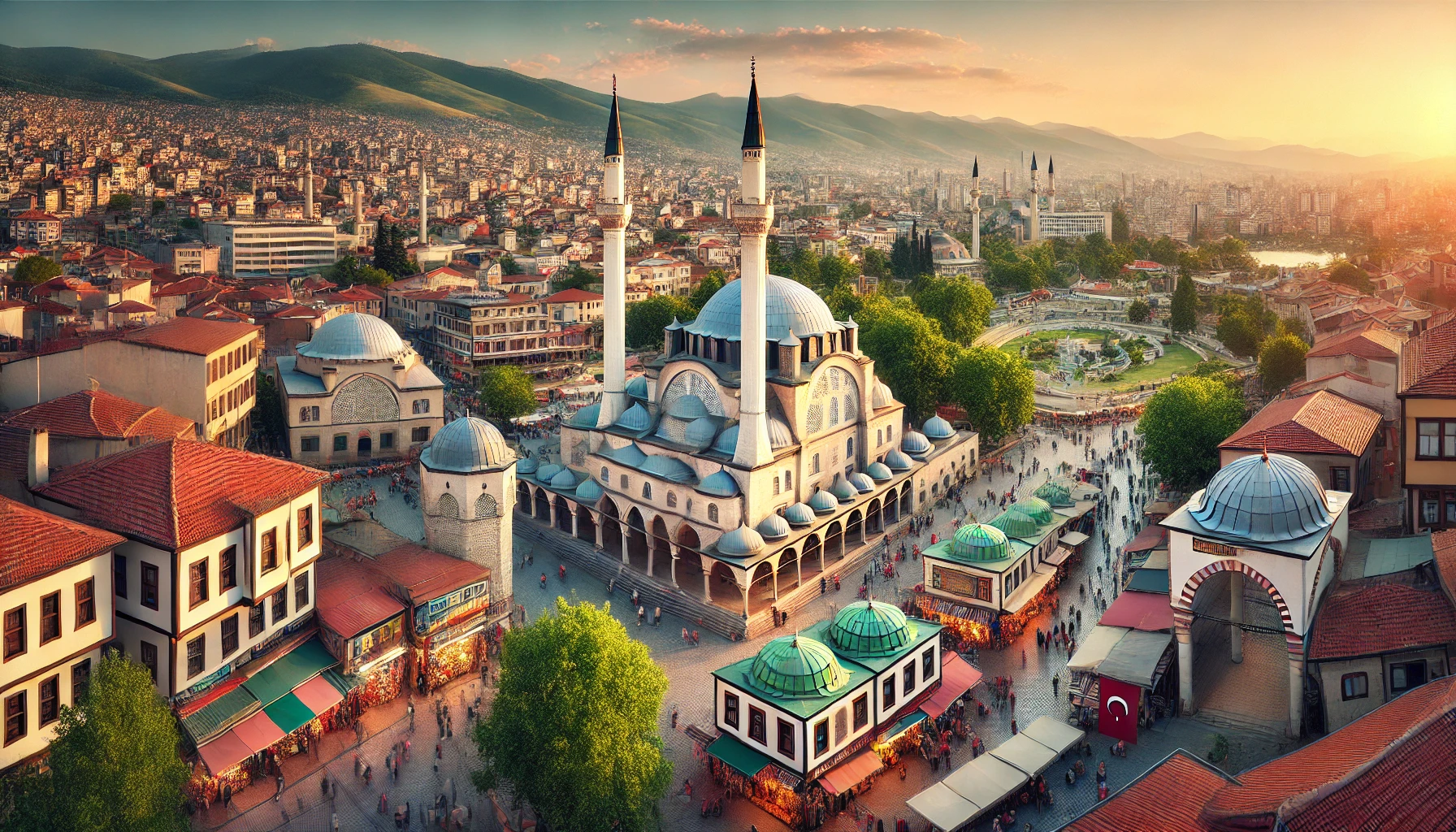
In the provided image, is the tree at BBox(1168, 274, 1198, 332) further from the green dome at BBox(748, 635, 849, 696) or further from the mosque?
the green dome at BBox(748, 635, 849, 696)

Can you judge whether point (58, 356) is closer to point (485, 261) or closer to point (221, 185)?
point (485, 261)

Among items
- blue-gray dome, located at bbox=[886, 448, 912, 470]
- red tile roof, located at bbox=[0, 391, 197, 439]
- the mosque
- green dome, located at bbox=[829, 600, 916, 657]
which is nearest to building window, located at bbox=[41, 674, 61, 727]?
red tile roof, located at bbox=[0, 391, 197, 439]

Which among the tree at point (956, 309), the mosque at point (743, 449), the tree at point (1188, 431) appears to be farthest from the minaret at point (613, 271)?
the tree at point (956, 309)

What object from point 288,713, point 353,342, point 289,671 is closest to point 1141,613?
point 288,713

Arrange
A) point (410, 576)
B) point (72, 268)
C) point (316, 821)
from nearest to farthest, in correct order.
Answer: point (316, 821) → point (410, 576) → point (72, 268)

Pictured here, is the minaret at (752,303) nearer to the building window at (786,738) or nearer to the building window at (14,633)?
the building window at (786,738)

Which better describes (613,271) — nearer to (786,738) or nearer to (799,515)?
(799,515)

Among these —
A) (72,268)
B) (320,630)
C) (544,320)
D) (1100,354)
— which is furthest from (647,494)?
(72,268)
